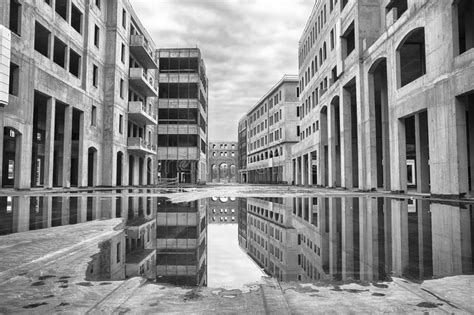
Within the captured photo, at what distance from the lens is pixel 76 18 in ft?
94.1

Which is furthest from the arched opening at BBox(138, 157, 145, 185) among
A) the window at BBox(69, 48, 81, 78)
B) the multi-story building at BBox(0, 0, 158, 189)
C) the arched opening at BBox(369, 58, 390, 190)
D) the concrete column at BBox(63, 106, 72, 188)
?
the arched opening at BBox(369, 58, 390, 190)

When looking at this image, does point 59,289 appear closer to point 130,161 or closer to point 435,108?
point 435,108

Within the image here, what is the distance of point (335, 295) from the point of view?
2.83 meters

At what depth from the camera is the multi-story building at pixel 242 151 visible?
109 meters

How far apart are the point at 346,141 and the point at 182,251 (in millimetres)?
26865

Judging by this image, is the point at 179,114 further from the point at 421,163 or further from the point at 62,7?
the point at 421,163

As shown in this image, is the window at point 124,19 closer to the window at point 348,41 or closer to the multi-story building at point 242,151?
the window at point 348,41

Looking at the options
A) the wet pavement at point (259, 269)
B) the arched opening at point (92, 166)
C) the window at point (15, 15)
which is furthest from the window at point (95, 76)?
the wet pavement at point (259, 269)

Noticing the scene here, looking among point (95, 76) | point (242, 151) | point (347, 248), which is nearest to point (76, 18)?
point (95, 76)

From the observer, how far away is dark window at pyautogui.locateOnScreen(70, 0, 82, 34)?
27500 mm

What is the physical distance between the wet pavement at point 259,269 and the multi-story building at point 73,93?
16.0 m

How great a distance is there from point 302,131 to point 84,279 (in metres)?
49.1

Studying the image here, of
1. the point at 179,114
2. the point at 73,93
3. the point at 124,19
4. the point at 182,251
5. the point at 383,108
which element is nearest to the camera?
the point at 182,251

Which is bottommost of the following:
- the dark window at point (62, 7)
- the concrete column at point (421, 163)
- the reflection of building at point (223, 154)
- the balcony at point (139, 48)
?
the concrete column at point (421, 163)
